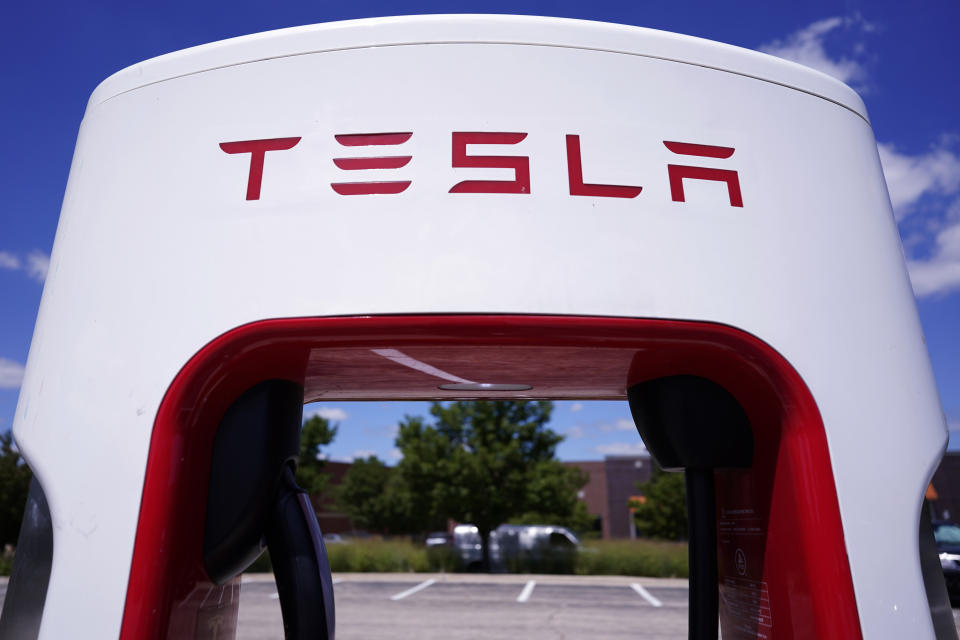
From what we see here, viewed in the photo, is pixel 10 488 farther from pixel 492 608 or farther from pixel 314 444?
pixel 492 608

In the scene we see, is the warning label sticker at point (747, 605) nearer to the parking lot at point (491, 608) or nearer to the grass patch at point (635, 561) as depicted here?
the parking lot at point (491, 608)

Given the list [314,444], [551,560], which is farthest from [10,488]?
[551,560]

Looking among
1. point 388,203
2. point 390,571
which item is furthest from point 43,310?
point 390,571

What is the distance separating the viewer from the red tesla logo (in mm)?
1167

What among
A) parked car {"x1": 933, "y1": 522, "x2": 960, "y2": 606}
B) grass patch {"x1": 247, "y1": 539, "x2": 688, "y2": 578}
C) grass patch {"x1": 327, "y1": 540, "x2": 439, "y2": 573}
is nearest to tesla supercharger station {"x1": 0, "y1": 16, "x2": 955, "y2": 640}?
parked car {"x1": 933, "y1": 522, "x2": 960, "y2": 606}

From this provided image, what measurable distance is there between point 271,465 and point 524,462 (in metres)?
22.7

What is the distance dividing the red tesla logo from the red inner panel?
210 millimetres

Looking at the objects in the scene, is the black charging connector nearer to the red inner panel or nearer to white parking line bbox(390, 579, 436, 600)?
the red inner panel

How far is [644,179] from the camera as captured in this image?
119 centimetres

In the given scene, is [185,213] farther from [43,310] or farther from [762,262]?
[762,262]

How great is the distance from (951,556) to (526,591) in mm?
8220

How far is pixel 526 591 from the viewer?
1609 centimetres

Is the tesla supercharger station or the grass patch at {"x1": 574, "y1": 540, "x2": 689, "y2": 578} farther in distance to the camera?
the grass patch at {"x1": 574, "y1": 540, "x2": 689, "y2": 578}

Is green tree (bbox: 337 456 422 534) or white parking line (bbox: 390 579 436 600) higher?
green tree (bbox: 337 456 422 534)
